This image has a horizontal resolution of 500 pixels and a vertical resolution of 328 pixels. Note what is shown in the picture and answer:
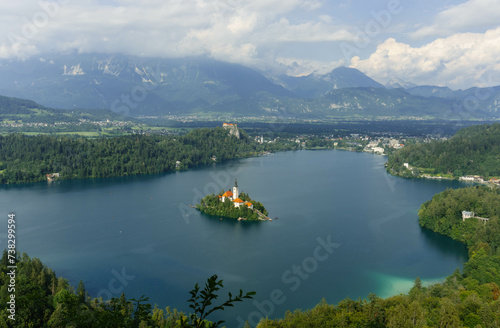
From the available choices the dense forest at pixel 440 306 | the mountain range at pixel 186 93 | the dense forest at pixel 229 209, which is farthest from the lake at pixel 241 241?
the mountain range at pixel 186 93

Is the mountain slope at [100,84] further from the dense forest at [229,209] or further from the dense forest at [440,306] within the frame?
the dense forest at [440,306]

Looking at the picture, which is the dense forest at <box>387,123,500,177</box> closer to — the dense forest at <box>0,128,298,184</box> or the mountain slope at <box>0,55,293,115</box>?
the dense forest at <box>0,128,298,184</box>

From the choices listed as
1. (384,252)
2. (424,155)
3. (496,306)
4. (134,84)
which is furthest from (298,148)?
(134,84)

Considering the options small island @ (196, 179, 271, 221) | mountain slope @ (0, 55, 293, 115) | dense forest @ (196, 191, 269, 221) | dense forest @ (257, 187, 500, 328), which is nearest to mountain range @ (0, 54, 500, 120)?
mountain slope @ (0, 55, 293, 115)

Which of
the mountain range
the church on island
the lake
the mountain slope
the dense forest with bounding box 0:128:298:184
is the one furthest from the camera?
the mountain range

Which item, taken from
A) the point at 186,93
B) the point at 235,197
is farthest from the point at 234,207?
the point at 186,93

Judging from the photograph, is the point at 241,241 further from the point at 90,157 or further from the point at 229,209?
the point at 90,157
